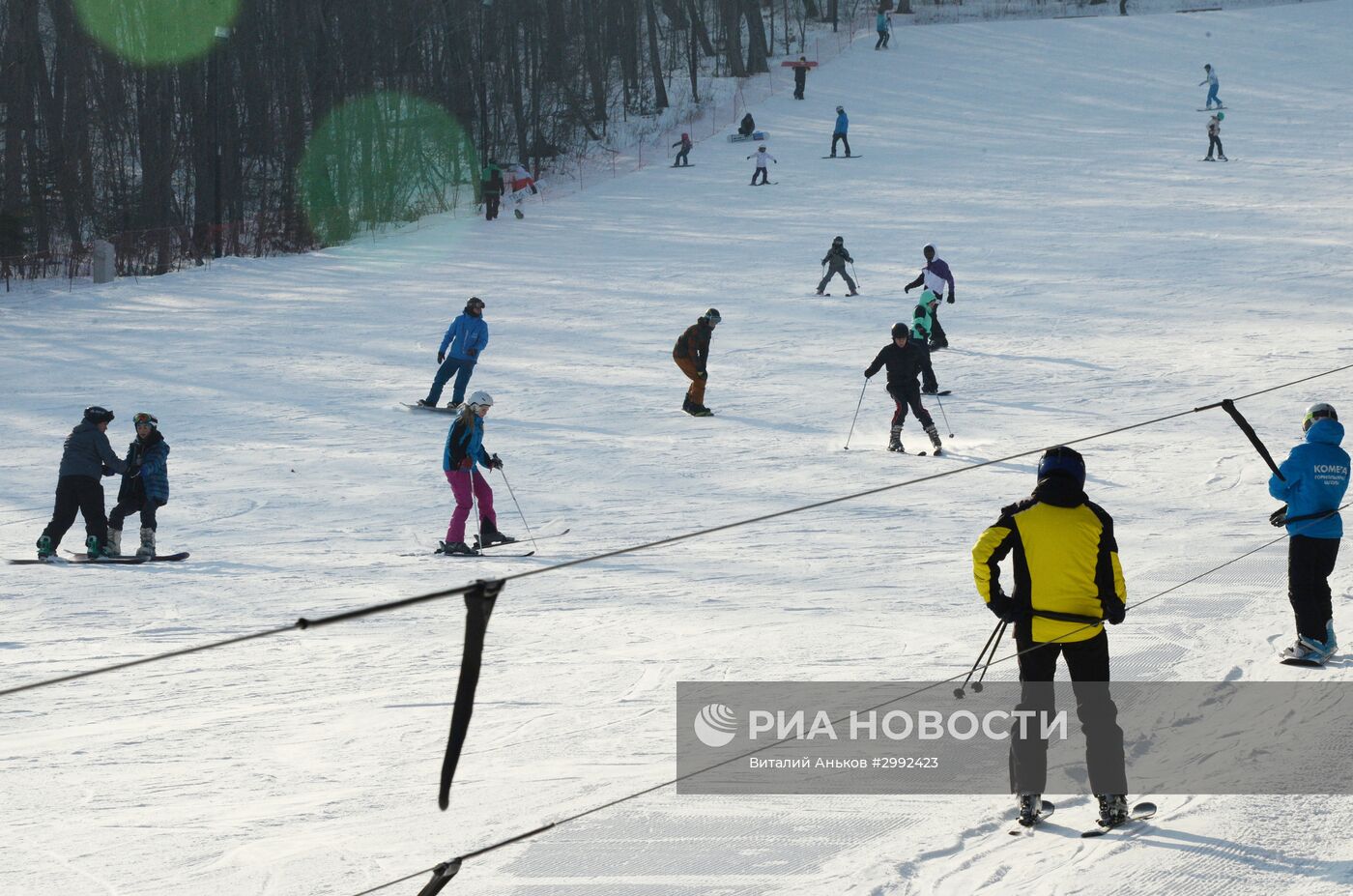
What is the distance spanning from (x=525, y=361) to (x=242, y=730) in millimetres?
12829

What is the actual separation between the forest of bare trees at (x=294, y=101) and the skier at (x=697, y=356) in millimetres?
23026

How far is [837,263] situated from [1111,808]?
57.8 feet

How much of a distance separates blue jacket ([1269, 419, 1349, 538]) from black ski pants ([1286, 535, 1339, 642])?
0.06m

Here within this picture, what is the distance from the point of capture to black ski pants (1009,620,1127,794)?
5.17 meters

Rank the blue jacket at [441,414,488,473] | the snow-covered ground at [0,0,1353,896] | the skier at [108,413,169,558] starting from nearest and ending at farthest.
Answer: the snow-covered ground at [0,0,1353,896], the blue jacket at [441,414,488,473], the skier at [108,413,169,558]

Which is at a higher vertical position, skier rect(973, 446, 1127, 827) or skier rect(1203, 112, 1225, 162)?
skier rect(1203, 112, 1225, 162)

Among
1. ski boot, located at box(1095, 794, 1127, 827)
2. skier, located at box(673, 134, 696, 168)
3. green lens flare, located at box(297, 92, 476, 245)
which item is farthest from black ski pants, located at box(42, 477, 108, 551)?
green lens flare, located at box(297, 92, 476, 245)

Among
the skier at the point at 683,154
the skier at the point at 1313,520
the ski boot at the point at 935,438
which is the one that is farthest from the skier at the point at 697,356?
the skier at the point at 683,154

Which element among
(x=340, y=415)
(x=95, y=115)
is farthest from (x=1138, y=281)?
(x=95, y=115)

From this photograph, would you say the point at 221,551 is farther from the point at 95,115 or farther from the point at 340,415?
the point at 95,115

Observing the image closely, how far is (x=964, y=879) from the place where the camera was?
15.9ft

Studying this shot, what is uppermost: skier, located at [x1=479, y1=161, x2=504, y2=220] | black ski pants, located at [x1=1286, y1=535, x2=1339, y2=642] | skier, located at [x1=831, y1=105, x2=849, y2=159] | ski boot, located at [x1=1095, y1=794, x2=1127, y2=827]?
skier, located at [x1=831, y1=105, x2=849, y2=159]

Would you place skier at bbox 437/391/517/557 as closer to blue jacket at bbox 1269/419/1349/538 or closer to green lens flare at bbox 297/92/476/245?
blue jacket at bbox 1269/419/1349/538

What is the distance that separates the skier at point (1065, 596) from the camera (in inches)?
201
